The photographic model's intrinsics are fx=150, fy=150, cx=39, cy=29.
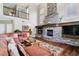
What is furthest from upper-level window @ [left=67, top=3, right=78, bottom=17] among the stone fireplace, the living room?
the stone fireplace

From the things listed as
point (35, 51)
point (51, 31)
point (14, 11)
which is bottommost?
point (35, 51)

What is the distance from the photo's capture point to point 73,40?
1771mm

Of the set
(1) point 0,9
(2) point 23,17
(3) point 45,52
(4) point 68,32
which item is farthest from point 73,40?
(1) point 0,9

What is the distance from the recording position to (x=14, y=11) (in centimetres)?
185

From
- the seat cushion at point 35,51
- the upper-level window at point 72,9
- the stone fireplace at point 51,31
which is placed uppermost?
the upper-level window at point 72,9

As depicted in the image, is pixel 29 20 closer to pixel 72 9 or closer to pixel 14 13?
pixel 14 13

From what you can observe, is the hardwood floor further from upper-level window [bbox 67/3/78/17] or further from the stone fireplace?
upper-level window [bbox 67/3/78/17]

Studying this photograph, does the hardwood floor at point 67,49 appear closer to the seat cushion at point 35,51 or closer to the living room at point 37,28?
the living room at point 37,28

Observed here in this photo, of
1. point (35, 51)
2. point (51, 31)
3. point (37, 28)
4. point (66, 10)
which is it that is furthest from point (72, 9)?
point (35, 51)

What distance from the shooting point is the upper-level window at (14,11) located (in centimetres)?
182

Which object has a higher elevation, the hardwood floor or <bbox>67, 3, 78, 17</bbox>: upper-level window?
<bbox>67, 3, 78, 17</bbox>: upper-level window

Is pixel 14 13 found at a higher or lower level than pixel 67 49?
higher

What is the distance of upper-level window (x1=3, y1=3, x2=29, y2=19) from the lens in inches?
71.8

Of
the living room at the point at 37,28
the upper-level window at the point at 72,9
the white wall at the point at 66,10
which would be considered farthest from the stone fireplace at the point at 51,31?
the upper-level window at the point at 72,9
